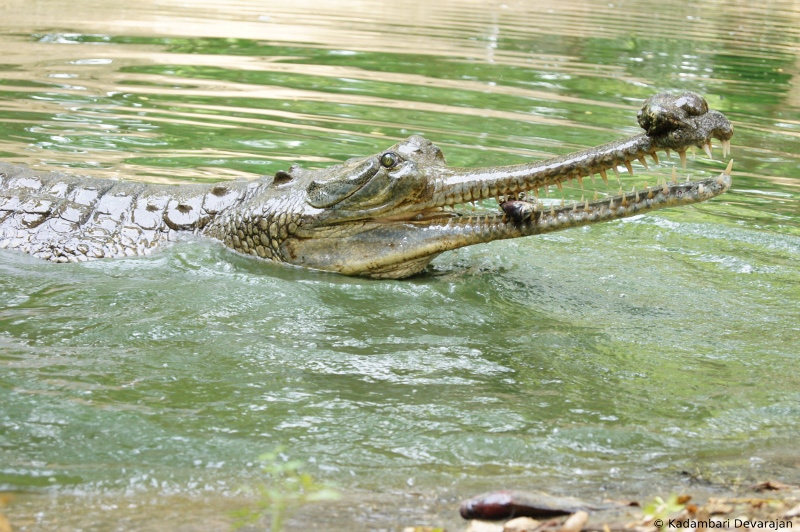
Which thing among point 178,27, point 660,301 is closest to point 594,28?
point 178,27

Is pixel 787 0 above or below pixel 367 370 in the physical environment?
above

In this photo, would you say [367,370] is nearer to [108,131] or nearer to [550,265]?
[550,265]

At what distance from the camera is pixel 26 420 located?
160 inches

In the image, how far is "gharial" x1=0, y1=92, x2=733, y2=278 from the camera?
5.36 metres

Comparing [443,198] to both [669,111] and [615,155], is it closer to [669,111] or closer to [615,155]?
[615,155]

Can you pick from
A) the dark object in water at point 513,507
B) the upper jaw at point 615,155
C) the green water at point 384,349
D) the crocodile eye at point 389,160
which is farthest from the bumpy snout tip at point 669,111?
the dark object in water at point 513,507

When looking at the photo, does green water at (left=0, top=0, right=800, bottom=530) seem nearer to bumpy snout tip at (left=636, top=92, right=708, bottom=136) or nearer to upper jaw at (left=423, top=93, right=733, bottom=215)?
upper jaw at (left=423, top=93, right=733, bottom=215)

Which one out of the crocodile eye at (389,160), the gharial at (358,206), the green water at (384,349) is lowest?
the green water at (384,349)

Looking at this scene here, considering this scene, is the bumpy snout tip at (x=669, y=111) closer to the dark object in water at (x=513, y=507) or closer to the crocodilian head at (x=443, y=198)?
the crocodilian head at (x=443, y=198)

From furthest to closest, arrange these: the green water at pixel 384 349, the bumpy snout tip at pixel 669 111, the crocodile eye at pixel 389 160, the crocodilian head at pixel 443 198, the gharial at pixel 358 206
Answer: the crocodile eye at pixel 389 160 < the gharial at pixel 358 206 < the crocodilian head at pixel 443 198 < the bumpy snout tip at pixel 669 111 < the green water at pixel 384 349

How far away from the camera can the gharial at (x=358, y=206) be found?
536cm

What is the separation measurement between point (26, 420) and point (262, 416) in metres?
1.02

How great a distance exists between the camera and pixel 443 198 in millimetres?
6195

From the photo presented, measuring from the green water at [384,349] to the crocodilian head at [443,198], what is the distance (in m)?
0.25
